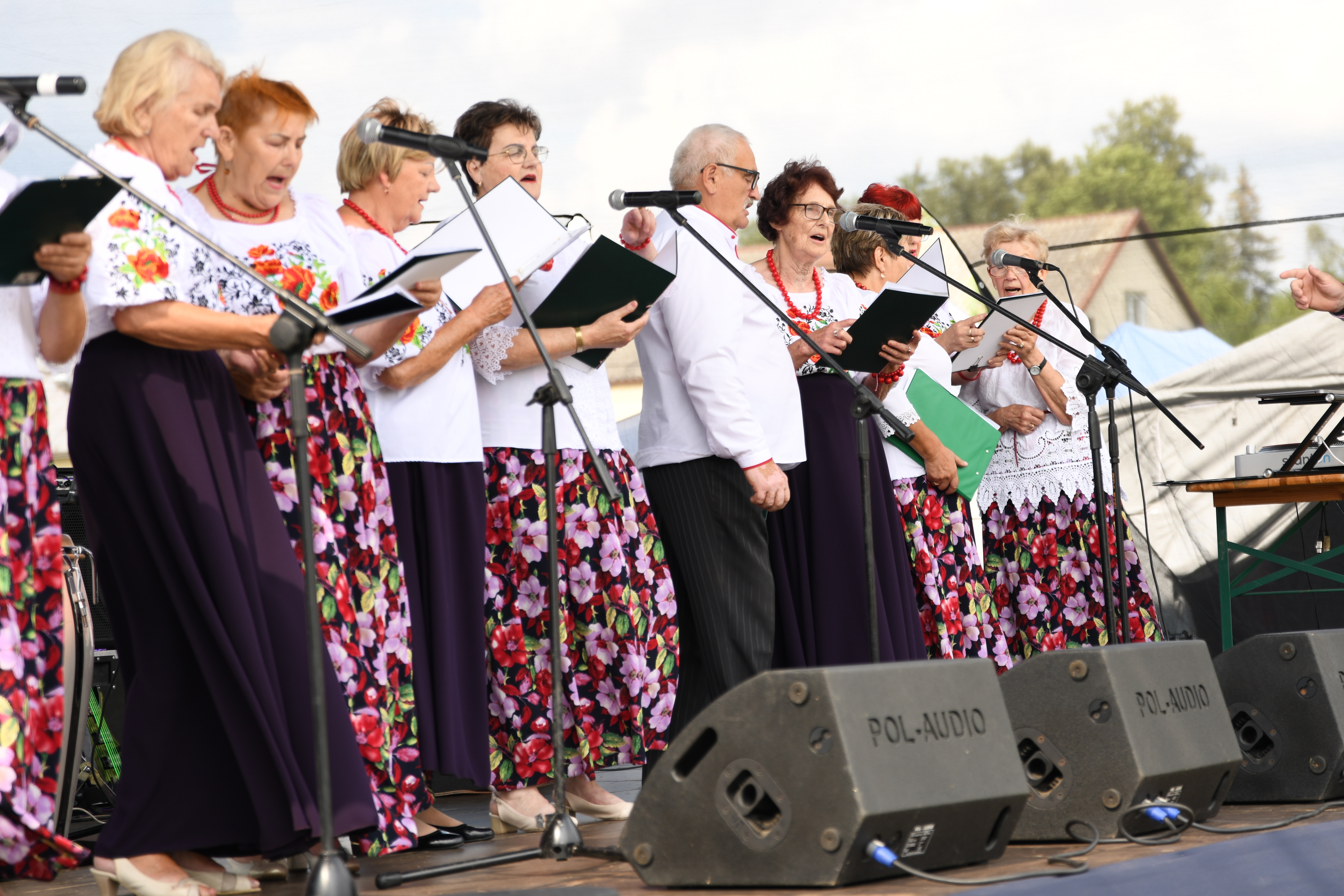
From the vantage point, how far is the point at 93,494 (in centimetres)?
223

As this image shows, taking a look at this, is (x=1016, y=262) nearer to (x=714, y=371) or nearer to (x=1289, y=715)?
(x=714, y=371)

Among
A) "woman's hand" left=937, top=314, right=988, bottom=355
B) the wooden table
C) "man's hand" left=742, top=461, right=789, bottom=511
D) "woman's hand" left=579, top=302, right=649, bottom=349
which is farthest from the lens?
the wooden table

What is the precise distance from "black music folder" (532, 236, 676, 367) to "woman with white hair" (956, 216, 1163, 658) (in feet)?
6.03

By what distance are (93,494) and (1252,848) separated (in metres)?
1.96

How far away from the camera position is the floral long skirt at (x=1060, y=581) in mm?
4547

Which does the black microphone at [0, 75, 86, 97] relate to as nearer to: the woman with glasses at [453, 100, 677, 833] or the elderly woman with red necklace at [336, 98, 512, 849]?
the elderly woman with red necklace at [336, 98, 512, 849]

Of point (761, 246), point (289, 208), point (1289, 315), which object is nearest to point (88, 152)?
point (289, 208)

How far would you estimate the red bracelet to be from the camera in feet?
7.05

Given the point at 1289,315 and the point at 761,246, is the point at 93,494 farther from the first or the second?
the point at 761,246

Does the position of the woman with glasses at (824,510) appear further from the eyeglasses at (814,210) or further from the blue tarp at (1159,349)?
the blue tarp at (1159,349)

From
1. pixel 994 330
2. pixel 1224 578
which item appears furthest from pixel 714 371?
pixel 1224 578

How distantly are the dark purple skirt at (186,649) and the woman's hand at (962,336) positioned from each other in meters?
2.58

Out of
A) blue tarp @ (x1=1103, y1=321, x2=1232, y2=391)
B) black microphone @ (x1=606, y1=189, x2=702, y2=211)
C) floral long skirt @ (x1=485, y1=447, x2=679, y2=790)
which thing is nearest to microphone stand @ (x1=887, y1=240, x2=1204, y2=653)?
black microphone @ (x1=606, y1=189, x2=702, y2=211)

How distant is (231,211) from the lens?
8.44 feet
